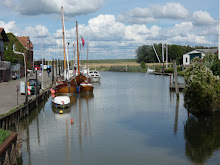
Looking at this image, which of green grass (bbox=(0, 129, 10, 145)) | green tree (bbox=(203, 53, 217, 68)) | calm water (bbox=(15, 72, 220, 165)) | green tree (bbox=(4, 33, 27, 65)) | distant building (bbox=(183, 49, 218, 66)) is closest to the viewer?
green grass (bbox=(0, 129, 10, 145))

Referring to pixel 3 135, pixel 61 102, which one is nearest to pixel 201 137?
pixel 3 135

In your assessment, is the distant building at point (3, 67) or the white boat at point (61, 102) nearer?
the white boat at point (61, 102)

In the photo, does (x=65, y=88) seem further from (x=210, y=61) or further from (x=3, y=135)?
(x=3, y=135)

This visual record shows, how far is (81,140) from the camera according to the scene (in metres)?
23.8

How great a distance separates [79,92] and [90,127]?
83.8 feet

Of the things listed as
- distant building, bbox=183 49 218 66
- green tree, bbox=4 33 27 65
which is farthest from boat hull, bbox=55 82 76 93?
distant building, bbox=183 49 218 66

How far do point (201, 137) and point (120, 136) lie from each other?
6536 millimetres

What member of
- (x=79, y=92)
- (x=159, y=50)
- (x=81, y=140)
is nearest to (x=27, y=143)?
(x=81, y=140)

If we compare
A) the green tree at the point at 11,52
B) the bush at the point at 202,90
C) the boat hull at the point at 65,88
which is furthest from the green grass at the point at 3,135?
the green tree at the point at 11,52

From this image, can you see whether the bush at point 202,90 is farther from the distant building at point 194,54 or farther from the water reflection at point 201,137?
the distant building at point 194,54

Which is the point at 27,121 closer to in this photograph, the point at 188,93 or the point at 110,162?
the point at 110,162

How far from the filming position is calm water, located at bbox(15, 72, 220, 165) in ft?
65.1

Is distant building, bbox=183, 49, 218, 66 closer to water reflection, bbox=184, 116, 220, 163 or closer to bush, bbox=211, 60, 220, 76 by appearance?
bush, bbox=211, 60, 220, 76

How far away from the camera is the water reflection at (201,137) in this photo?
2069cm
